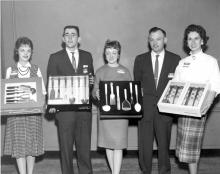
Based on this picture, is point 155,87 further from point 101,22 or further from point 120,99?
point 101,22

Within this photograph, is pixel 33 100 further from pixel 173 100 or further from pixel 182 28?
pixel 182 28

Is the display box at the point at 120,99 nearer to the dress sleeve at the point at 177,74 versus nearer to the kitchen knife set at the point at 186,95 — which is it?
the kitchen knife set at the point at 186,95

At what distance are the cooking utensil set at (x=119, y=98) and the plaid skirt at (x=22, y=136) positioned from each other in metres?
0.76

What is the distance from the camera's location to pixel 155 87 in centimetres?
355

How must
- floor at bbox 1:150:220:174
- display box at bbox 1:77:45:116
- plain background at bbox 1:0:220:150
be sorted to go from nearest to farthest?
display box at bbox 1:77:45:116
floor at bbox 1:150:220:174
plain background at bbox 1:0:220:150

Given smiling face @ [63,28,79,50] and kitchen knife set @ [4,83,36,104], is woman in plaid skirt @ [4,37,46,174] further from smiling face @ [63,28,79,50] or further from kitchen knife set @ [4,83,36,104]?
smiling face @ [63,28,79,50]

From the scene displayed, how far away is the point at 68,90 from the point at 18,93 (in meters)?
0.49

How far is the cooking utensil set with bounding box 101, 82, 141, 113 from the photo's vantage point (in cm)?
326

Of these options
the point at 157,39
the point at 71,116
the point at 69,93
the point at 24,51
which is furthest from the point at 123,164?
the point at 24,51

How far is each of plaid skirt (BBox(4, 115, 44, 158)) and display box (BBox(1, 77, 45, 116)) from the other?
0.12 meters

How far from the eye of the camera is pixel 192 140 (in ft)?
10.6

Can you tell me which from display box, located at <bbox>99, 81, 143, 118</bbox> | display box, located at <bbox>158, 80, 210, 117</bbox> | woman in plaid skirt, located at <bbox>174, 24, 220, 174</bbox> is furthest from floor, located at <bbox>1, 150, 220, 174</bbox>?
display box, located at <bbox>158, 80, 210, 117</bbox>

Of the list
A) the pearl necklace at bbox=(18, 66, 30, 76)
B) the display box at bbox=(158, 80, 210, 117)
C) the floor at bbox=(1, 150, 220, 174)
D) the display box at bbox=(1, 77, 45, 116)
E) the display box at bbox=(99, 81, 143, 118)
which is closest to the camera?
the display box at bbox=(158, 80, 210, 117)

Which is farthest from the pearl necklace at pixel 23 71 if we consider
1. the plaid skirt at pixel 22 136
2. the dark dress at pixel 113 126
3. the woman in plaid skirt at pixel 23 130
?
the dark dress at pixel 113 126
